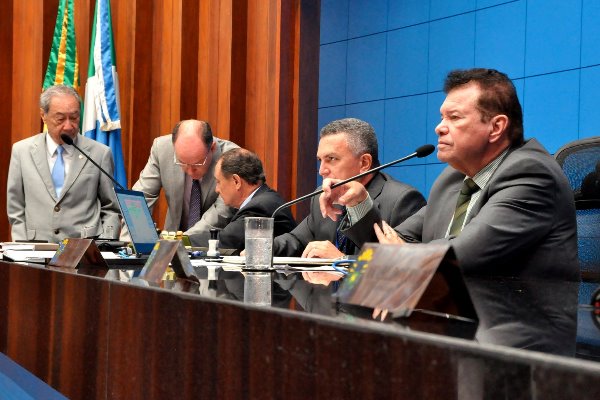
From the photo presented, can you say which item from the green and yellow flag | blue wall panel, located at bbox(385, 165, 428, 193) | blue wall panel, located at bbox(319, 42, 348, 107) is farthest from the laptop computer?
blue wall panel, located at bbox(319, 42, 348, 107)

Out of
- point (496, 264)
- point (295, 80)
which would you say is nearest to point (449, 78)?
point (496, 264)

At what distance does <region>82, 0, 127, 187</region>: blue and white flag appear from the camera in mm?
5223

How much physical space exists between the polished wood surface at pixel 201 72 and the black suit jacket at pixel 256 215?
3.59 feet

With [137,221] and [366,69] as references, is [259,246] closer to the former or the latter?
[137,221]

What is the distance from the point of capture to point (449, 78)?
2.24m

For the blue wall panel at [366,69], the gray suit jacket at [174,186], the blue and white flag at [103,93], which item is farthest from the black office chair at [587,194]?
the blue wall panel at [366,69]

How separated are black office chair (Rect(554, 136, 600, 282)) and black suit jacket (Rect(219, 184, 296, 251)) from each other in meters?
1.58

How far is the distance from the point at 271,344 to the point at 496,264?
3.56 ft

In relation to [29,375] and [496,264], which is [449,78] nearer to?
[496,264]

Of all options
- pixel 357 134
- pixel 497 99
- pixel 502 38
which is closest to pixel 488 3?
pixel 502 38

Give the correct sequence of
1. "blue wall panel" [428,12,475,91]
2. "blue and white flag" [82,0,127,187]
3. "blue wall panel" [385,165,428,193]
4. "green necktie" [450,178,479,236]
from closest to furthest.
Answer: "green necktie" [450,178,479,236], "blue and white flag" [82,0,127,187], "blue wall panel" [428,12,475,91], "blue wall panel" [385,165,428,193]

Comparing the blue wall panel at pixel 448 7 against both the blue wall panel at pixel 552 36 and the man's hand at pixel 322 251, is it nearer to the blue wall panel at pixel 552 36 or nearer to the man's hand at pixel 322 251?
the blue wall panel at pixel 552 36

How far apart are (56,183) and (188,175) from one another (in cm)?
73

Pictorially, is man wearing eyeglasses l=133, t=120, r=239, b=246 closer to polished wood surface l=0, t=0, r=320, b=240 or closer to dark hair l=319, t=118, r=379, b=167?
polished wood surface l=0, t=0, r=320, b=240
